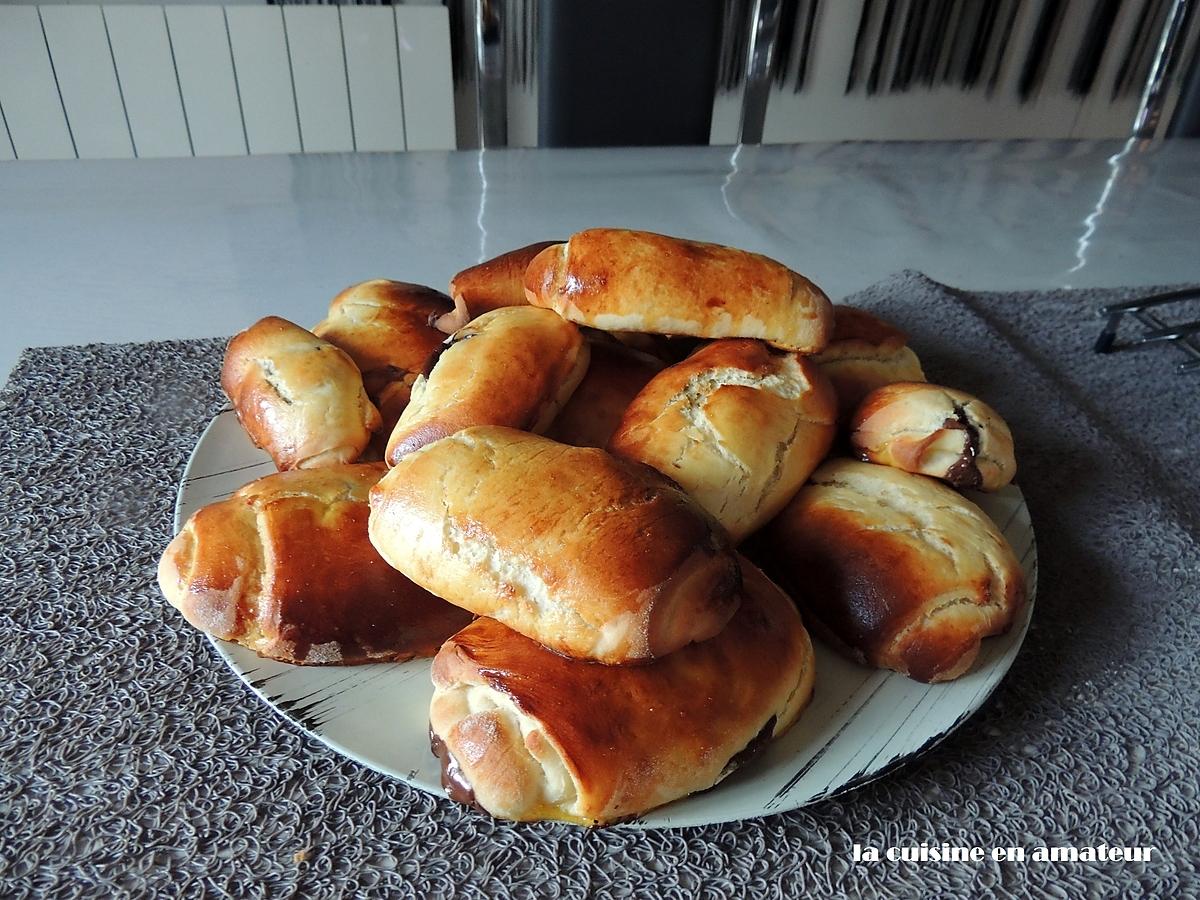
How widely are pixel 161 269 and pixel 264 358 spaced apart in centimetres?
57

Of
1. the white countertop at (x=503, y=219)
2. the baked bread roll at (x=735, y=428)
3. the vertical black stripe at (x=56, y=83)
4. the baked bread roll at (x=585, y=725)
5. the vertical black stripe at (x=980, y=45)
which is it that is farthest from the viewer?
the vertical black stripe at (x=980, y=45)

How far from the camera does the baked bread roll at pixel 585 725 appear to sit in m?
0.37

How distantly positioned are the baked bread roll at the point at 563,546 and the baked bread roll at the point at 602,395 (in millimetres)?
133

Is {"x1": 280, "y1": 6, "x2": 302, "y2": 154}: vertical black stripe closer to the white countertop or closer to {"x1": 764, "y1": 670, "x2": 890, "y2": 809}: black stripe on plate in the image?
the white countertop

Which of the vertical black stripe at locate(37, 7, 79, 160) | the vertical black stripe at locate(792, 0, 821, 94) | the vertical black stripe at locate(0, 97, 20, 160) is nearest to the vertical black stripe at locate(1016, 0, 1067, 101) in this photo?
the vertical black stripe at locate(792, 0, 821, 94)

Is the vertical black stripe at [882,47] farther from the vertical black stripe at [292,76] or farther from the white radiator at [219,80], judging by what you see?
the vertical black stripe at [292,76]

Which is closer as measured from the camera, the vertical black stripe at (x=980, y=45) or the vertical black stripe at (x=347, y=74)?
the vertical black stripe at (x=347, y=74)

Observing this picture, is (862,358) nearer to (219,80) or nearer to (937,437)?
(937,437)

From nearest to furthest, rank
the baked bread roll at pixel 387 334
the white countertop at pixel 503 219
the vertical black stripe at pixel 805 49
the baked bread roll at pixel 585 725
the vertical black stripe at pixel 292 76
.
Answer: the baked bread roll at pixel 585 725, the baked bread roll at pixel 387 334, the white countertop at pixel 503 219, the vertical black stripe at pixel 292 76, the vertical black stripe at pixel 805 49

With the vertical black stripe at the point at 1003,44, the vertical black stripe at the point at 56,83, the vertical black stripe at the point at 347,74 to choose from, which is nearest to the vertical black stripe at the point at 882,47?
the vertical black stripe at the point at 1003,44

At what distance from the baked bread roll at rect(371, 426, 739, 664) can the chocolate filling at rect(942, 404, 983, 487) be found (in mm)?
225

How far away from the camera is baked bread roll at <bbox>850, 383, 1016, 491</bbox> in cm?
56

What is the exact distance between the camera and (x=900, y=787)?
1.47 ft

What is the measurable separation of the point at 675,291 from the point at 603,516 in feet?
0.67
